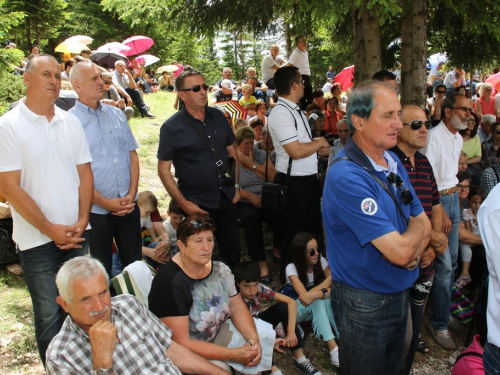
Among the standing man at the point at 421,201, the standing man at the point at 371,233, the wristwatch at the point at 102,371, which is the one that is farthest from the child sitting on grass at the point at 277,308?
the wristwatch at the point at 102,371

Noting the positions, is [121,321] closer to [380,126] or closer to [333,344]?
[380,126]

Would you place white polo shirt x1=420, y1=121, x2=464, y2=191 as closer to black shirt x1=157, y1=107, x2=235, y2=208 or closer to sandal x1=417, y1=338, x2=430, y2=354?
sandal x1=417, y1=338, x2=430, y2=354

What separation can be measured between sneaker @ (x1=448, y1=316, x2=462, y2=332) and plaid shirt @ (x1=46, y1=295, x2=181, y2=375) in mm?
3056

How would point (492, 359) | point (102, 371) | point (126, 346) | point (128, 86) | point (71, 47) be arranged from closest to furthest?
point (492, 359) < point (102, 371) < point (126, 346) < point (128, 86) < point (71, 47)

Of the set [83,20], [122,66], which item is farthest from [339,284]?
[83,20]

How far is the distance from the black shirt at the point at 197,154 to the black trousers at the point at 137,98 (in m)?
8.82

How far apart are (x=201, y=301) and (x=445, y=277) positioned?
2.35 m

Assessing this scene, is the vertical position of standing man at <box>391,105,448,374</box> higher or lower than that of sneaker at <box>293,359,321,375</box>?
higher

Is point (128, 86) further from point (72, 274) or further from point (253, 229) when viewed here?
point (72, 274)

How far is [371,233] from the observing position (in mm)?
2139

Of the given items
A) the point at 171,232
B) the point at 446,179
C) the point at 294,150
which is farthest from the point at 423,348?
the point at 171,232

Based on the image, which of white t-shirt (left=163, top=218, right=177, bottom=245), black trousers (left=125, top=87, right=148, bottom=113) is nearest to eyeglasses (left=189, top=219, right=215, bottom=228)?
white t-shirt (left=163, top=218, right=177, bottom=245)

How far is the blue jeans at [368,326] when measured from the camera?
7.73ft

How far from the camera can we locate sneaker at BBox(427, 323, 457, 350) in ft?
13.7
